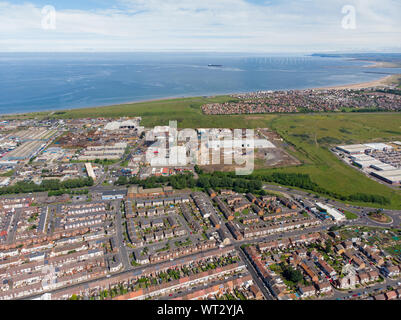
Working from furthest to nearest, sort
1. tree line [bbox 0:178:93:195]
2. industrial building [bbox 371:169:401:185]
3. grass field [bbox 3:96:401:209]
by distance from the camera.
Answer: grass field [bbox 3:96:401:209], industrial building [bbox 371:169:401:185], tree line [bbox 0:178:93:195]

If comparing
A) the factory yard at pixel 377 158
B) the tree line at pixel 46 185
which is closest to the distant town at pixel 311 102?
the factory yard at pixel 377 158

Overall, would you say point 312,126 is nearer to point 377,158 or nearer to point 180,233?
point 377,158

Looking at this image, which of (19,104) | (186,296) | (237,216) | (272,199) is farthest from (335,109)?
(19,104)

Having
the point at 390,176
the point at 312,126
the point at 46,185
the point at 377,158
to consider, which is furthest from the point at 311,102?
the point at 46,185

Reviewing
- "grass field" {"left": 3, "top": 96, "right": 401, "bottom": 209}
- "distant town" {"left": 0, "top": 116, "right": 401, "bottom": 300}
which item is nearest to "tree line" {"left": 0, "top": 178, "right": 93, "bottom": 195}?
"distant town" {"left": 0, "top": 116, "right": 401, "bottom": 300}

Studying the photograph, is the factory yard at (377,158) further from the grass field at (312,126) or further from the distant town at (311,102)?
the distant town at (311,102)

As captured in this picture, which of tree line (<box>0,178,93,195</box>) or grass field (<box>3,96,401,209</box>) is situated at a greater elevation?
grass field (<box>3,96,401,209</box>)

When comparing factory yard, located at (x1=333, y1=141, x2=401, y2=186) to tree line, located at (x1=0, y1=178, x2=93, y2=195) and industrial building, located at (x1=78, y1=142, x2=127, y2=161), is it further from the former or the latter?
tree line, located at (x1=0, y1=178, x2=93, y2=195)
